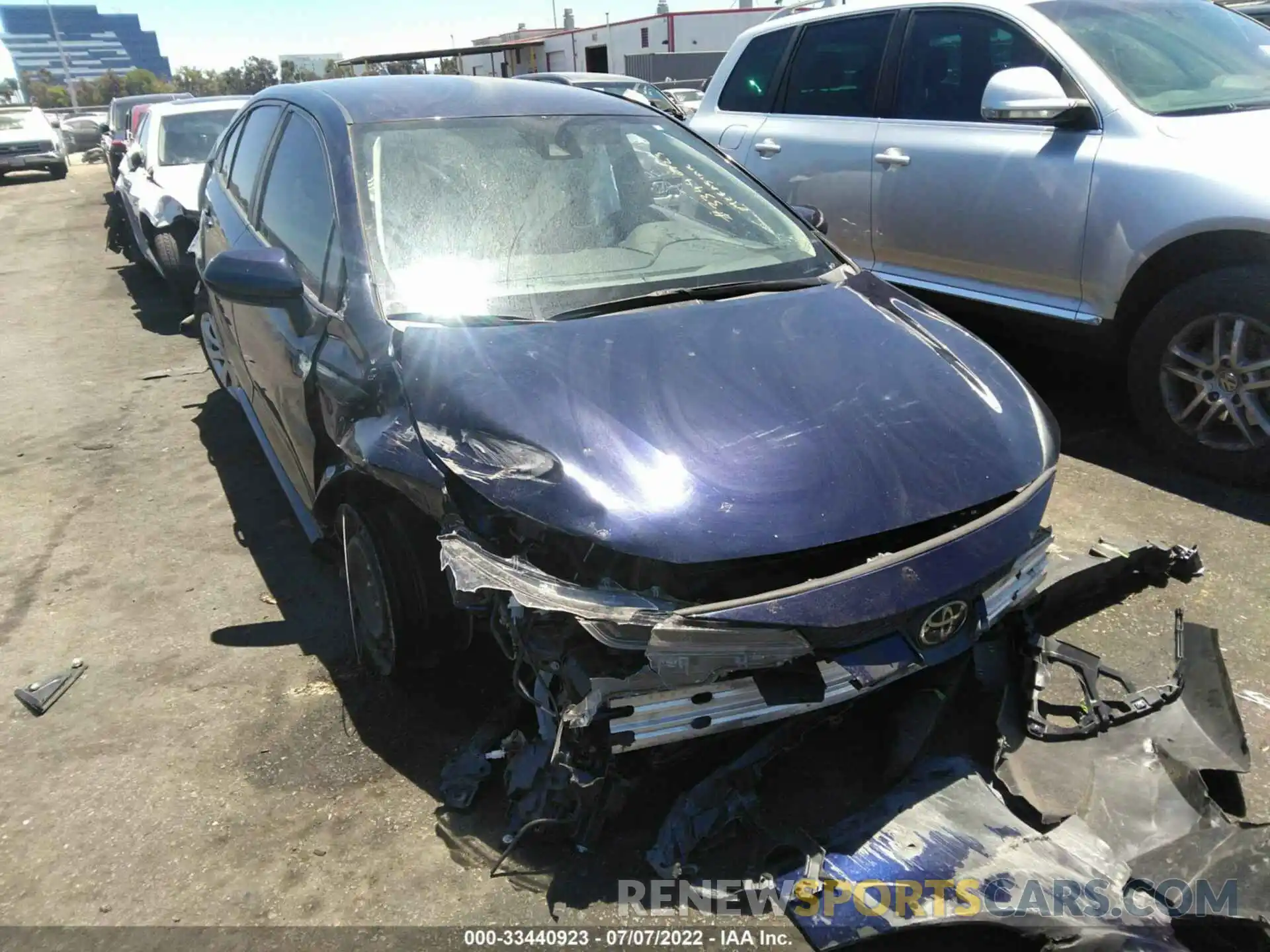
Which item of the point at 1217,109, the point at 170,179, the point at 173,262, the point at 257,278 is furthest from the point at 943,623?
the point at 170,179

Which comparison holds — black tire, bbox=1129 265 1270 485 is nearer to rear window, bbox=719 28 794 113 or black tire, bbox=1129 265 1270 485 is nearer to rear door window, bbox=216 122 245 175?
rear window, bbox=719 28 794 113

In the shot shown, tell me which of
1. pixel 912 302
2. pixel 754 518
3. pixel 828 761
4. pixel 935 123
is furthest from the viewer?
pixel 935 123

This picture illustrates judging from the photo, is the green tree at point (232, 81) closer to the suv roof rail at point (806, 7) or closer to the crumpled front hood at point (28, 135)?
the crumpled front hood at point (28, 135)

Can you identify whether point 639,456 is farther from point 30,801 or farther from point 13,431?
point 13,431

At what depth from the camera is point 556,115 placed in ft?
11.5

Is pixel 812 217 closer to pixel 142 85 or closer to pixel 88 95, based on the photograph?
pixel 142 85

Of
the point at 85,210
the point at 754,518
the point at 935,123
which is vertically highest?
the point at 935,123

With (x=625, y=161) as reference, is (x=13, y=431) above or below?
below

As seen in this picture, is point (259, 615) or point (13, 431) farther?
point (13, 431)

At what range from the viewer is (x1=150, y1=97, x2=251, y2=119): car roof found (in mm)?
9398

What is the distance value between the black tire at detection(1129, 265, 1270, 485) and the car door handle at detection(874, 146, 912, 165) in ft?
4.95

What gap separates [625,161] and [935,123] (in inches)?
87.4

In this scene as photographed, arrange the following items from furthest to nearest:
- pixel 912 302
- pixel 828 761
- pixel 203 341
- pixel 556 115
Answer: pixel 203 341, pixel 556 115, pixel 912 302, pixel 828 761

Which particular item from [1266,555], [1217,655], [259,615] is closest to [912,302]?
[1217,655]
